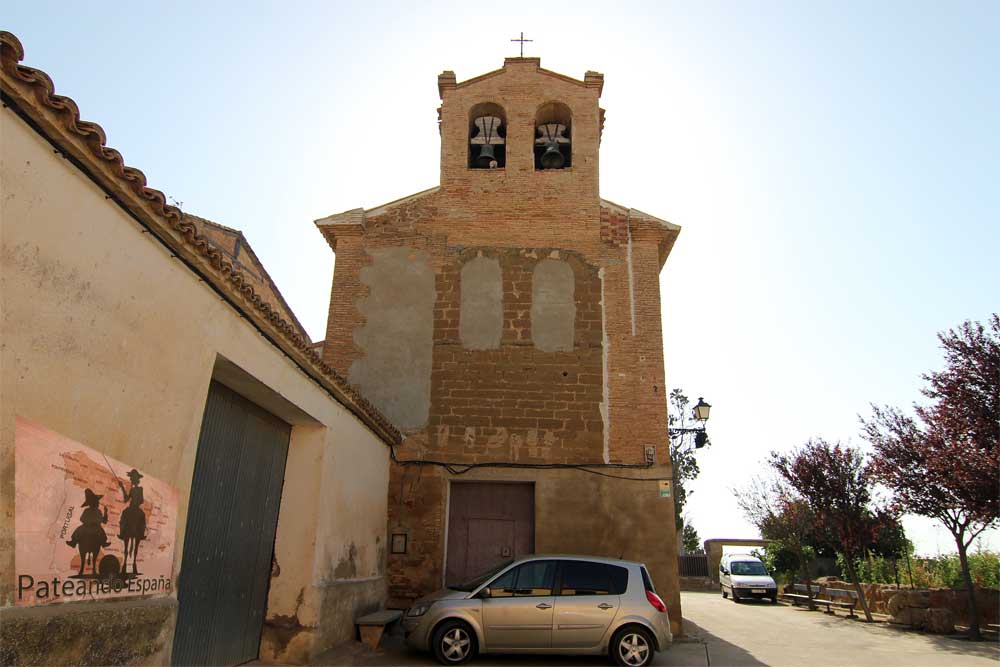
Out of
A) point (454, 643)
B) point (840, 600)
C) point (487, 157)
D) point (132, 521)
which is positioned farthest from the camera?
point (840, 600)

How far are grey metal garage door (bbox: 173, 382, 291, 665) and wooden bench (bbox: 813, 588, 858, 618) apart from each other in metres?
14.6

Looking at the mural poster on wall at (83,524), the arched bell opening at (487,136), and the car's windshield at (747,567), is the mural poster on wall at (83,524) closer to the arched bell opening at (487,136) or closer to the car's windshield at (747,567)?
the arched bell opening at (487,136)

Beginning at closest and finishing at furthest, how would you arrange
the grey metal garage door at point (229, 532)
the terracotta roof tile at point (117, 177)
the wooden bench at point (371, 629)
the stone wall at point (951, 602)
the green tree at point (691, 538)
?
the terracotta roof tile at point (117, 177), the grey metal garage door at point (229, 532), the wooden bench at point (371, 629), the stone wall at point (951, 602), the green tree at point (691, 538)

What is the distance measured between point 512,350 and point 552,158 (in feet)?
13.6

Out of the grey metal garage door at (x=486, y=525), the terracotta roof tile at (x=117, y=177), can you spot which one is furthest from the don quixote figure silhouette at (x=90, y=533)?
the grey metal garage door at (x=486, y=525)

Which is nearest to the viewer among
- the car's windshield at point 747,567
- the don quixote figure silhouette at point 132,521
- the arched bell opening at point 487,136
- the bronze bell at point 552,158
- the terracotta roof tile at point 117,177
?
the terracotta roof tile at point 117,177

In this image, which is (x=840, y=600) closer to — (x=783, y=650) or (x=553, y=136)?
(x=783, y=650)

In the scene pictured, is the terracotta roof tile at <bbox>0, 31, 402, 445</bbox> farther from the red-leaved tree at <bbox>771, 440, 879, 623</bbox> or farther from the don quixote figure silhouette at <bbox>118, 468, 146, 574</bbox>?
the red-leaved tree at <bbox>771, 440, 879, 623</bbox>

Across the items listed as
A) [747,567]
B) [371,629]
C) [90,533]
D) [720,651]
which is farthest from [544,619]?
[747,567]

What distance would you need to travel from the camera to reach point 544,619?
26.6ft

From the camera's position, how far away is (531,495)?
1139 cm

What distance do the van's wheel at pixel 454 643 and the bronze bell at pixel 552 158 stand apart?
346 inches

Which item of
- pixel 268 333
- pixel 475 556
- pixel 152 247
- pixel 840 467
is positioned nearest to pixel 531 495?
pixel 475 556

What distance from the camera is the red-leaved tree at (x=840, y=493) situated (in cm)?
1603
